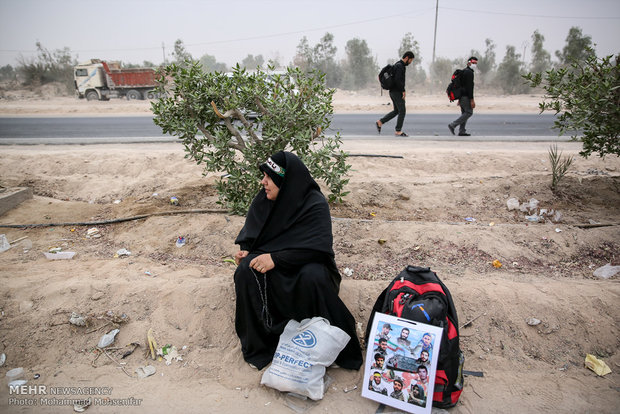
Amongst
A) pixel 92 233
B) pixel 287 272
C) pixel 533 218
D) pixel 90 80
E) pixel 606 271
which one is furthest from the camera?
pixel 90 80

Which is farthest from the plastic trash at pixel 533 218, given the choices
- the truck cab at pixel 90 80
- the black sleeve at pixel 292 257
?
the truck cab at pixel 90 80

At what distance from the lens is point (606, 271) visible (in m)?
3.73

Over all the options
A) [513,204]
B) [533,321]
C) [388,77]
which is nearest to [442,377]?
[533,321]

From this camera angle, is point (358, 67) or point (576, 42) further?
point (358, 67)

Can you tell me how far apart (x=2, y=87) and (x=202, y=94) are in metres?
35.4

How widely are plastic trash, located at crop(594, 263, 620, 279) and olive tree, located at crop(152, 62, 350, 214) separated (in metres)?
2.67

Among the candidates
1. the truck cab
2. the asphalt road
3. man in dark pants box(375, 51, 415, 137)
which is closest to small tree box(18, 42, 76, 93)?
the truck cab

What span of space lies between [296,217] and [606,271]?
119 inches

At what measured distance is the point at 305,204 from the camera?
2.97m

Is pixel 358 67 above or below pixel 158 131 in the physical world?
above

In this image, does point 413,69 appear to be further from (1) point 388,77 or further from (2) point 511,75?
(1) point 388,77

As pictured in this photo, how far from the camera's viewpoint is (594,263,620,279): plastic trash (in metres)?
3.70

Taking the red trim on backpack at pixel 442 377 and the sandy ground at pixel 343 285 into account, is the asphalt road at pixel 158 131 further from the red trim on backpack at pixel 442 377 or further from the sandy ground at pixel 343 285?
the red trim on backpack at pixel 442 377

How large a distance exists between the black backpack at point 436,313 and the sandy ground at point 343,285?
227 millimetres
